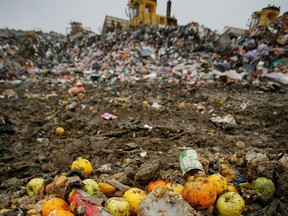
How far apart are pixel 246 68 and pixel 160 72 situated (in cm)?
382

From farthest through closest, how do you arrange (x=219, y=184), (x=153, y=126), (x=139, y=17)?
(x=139, y=17), (x=153, y=126), (x=219, y=184)

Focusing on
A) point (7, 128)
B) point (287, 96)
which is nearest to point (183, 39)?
point (287, 96)

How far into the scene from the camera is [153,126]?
13.8 ft

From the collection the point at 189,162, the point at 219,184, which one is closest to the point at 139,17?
the point at 189,162

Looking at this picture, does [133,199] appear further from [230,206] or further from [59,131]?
[59,131]

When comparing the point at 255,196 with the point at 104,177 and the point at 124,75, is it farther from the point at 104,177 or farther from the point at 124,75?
the point at 124,75

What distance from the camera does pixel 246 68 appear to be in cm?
860

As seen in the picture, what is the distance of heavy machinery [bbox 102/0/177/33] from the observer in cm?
1697

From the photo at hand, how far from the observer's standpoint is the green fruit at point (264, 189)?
6.19 feet

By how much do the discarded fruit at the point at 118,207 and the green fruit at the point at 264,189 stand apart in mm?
1233

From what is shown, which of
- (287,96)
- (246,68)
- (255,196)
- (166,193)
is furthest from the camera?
(246,68)

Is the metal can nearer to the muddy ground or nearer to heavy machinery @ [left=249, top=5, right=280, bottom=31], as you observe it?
the muddy ground

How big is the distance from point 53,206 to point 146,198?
73cm

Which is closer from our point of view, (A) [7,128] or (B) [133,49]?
(A) [7,128]
